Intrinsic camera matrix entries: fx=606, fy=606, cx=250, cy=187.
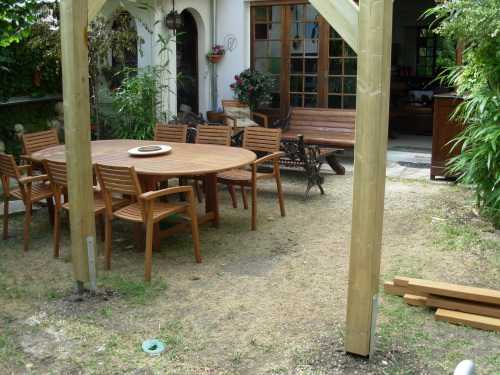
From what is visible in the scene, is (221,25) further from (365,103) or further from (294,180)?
(365,103)

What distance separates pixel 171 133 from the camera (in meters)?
6.88

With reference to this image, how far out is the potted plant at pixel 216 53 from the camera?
1001cm

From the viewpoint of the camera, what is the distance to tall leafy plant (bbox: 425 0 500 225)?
17.1ft

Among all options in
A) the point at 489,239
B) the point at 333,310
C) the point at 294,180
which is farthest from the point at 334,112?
the point at 333,310

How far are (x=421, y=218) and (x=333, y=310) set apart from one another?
249 centimetres

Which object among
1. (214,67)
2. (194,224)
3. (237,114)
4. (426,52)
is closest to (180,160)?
(194,224)

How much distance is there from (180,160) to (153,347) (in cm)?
220

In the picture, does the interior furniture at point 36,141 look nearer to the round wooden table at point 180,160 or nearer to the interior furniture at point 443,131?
the round wooden table at point 180,160

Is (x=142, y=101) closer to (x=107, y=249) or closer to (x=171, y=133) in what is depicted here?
(x=171, y=133)

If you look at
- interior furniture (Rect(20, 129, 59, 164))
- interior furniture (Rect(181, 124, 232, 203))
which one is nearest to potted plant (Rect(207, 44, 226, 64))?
interior furniture (Rect(181, 124, 232, 203))

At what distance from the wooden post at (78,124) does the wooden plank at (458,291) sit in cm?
217

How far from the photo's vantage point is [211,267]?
186 inches

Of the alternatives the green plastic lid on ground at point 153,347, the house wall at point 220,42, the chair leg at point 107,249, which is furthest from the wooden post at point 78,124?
the house wall at point 220,42

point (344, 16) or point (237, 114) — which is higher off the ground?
point (344, 16)
